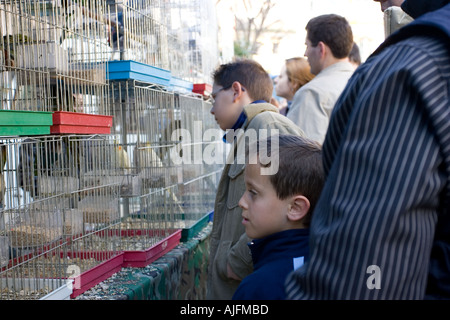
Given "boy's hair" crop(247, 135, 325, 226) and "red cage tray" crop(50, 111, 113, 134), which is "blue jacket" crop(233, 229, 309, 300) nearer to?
"boy's hair" crop(247, 135, 325, 226)

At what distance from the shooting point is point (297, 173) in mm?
1458

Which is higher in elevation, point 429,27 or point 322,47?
point 322,47

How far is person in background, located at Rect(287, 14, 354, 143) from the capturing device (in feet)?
10.4

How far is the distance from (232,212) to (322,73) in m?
1.43

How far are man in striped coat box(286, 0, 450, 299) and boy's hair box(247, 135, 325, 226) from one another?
26.9 inches

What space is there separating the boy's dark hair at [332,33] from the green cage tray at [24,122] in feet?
6.08

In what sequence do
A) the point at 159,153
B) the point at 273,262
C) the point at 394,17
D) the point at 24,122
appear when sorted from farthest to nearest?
the point at 159,153 → the point at 394,17 → the point at 24,122 → the point at 273,262

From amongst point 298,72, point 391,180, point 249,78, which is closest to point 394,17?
point 249,78

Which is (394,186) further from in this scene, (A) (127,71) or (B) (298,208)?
(A) (127,71)

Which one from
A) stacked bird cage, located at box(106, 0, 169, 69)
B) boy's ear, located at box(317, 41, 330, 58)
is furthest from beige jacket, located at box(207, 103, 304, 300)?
boy's ear, located at box(317, 41, 330, 58)

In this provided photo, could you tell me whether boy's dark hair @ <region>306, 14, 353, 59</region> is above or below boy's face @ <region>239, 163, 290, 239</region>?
above

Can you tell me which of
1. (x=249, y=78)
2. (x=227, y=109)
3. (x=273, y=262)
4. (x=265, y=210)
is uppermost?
(x=249, y=78)

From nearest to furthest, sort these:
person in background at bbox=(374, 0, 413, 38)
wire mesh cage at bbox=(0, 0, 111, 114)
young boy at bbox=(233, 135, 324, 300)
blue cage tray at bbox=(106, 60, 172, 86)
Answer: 1. young boy at bbox=(233, 135, 324, 300)
2. person in background at bbox=(374, 0, 413, 38)
3. wire mesh cage at bbox=(0, 0, 111, 114)
4. blue cage tray at bbox=(106, 60, 172, 86)
